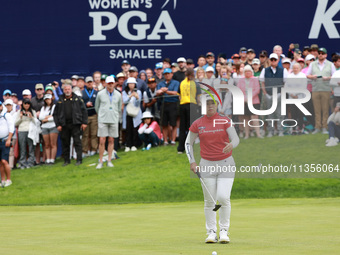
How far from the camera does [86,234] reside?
35.5 ft

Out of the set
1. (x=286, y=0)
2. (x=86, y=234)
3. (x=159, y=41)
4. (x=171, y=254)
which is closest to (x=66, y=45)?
(x=159, y=41)

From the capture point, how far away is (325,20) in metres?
22.6

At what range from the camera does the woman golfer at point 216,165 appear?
376 inches

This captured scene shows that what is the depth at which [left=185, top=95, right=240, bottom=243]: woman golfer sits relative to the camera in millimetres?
9555

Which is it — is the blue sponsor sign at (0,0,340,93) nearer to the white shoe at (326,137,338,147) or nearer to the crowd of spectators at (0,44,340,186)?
the crowd of spectators at (0,44,340,186)

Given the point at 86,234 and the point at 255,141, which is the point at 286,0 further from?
the point at 86,234

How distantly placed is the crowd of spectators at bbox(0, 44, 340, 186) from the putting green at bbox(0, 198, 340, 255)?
2.75 meters

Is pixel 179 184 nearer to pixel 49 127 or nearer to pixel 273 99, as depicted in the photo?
pixel 273 99

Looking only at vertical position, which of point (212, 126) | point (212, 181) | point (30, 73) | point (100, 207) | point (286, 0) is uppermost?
point (286, 0)

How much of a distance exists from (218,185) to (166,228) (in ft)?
7.09

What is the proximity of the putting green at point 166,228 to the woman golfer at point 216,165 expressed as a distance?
322 millimetres

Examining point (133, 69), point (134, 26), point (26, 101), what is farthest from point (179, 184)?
point (134, 26)

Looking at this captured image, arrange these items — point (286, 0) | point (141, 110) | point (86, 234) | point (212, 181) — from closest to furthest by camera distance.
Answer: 1. point (212, 181)
2. point (86, 234)
3. point (141, 110)
4. point (286, 0)

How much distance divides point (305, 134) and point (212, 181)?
869 centimetres
